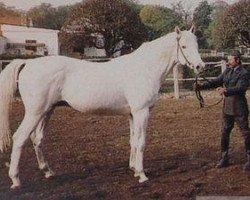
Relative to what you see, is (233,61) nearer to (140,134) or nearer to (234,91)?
(234,91)

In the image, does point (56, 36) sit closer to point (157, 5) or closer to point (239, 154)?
point (157, 5)

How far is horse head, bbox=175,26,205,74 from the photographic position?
4.78 metres

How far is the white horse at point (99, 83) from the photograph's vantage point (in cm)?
468

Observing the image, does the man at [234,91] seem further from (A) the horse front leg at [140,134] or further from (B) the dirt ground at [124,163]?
(A) the horse front leg at [140,134]

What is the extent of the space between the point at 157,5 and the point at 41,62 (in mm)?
1146

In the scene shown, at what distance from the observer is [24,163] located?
5504 mm

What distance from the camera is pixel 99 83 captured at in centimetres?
479

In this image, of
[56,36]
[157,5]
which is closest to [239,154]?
[157,5]

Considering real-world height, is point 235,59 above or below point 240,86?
above

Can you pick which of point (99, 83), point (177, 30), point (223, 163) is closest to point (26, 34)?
point (99, 83)

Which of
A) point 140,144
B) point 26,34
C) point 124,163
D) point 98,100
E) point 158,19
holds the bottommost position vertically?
point 124,163

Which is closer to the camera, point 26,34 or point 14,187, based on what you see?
point 14,187

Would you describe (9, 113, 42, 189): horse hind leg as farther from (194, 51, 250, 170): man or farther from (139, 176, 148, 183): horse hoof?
(194, 51, 250, 170): man

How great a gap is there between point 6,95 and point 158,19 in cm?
184
